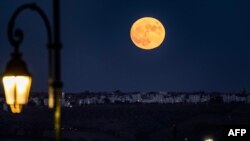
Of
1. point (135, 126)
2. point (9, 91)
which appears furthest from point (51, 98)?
point (135, 126)

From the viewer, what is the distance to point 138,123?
616 feet

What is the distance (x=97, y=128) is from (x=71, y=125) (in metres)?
9.94

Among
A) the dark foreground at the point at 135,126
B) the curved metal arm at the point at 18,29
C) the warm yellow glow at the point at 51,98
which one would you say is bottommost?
the dark foreground at the point at 135,126

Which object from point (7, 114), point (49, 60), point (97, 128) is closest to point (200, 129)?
point (97, 128)

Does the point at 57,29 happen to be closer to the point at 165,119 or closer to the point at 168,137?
the point at 168,137

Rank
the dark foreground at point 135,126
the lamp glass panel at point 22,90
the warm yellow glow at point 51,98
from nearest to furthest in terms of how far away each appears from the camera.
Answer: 1. the lamp glass panel at point 22,90
2. the warm yellow glow at point 51,98
3. the dark foreground at point 135,126

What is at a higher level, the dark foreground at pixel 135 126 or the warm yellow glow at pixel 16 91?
the warm yellow glow at pixel 16 91

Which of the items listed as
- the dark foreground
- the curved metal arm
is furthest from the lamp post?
the dark foreground

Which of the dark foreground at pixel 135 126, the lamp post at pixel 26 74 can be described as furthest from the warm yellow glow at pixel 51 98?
the dark foreground at pixel 135 126

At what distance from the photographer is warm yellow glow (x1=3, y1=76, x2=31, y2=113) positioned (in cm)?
719

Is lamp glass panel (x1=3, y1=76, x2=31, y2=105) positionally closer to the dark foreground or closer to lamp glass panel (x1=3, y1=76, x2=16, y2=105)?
lamp glass panel (x1=3, y1=76, x2=16, y2=105)

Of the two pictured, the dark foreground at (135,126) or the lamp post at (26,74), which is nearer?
the lamp post at (26,74)

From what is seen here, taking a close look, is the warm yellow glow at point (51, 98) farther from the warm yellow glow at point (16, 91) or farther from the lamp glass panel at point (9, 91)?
the lamp glass panel at point (9, 91)

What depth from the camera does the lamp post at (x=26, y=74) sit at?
7.23 meters
